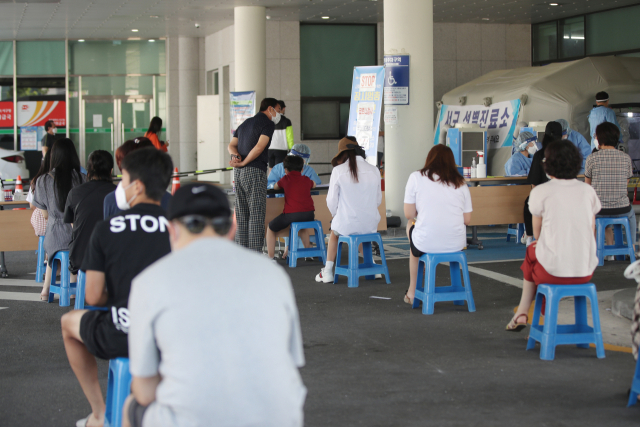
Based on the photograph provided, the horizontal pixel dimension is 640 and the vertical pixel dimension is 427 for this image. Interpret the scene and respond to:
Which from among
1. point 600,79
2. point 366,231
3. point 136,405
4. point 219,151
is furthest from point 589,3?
point 136,405

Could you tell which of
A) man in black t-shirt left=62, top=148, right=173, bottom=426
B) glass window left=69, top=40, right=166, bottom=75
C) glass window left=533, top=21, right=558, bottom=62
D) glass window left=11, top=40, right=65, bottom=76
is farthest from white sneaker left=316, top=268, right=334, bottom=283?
glass window left=11, top=40, right=65, bottom=76

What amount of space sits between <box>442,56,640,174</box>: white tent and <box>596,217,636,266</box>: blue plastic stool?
6229 millimetres

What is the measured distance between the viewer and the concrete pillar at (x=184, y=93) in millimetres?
20906

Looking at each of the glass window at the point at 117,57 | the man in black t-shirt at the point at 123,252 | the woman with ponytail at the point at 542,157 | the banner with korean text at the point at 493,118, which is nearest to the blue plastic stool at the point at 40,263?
the man in black t-shirt at the point at 123,252

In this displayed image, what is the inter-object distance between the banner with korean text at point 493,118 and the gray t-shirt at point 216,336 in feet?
43.0

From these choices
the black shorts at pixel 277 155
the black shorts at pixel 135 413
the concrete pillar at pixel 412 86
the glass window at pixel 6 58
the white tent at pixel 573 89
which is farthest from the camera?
the glass window at pixel 6 58

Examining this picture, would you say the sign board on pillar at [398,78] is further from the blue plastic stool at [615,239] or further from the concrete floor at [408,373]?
the concrete floor at [408,373]

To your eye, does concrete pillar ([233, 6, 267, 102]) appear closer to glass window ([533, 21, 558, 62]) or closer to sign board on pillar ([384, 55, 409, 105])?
sign board on pillar ([384, 55, 409, 105])

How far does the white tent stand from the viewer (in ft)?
45.0

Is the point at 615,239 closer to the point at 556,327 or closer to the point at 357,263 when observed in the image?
the point at 357,263

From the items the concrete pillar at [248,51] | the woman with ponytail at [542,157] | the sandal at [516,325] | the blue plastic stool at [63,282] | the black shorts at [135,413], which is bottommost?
the sandal at [516,325]

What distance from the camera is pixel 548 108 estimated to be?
1383cm

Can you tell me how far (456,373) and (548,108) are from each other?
10817 millimetres

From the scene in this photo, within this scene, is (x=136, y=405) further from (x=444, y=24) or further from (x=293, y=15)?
(x=444, y=24)
